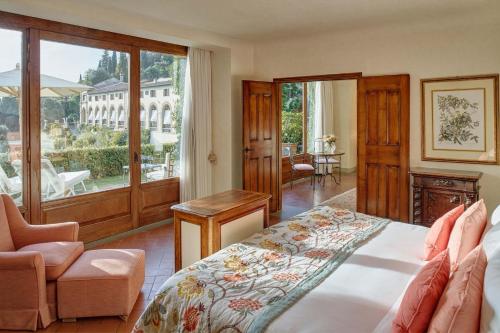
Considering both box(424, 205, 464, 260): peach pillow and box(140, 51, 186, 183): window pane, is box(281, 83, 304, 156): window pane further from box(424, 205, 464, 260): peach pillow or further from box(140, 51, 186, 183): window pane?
box(424, 205, 464, 260): peach pillow

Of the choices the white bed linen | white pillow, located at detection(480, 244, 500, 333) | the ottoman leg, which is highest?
white pillow, located at detection(480, 244, 500, 333)

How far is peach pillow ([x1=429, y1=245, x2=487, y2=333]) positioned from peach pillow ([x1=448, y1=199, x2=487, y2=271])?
1.63ft

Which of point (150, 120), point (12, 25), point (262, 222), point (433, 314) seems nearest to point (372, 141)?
point (262, 222)

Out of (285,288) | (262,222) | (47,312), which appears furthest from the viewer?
(262,222)

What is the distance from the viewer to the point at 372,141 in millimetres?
4977

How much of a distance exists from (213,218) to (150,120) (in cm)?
287

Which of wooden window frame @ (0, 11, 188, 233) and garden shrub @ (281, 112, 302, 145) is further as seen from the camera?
garden shrub @ (281, 112, 302, 145)

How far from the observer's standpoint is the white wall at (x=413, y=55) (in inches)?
171

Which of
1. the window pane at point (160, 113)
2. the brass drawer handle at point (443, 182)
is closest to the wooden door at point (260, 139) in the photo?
the window pane at point (160, 113)

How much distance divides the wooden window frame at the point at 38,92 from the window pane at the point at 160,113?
14 cm

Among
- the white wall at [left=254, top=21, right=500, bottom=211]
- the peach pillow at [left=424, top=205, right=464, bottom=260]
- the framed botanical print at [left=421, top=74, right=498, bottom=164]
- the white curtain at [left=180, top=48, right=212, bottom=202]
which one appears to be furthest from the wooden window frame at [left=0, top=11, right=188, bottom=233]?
the peach pillow at [left=424, top=205, right=464, bottom=260]

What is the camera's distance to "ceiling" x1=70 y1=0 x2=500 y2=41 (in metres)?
3.94

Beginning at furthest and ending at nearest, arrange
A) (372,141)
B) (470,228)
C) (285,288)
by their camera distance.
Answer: (372,141) → (470,228) → (285,288)

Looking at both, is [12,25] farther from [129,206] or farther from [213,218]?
[213,218]
